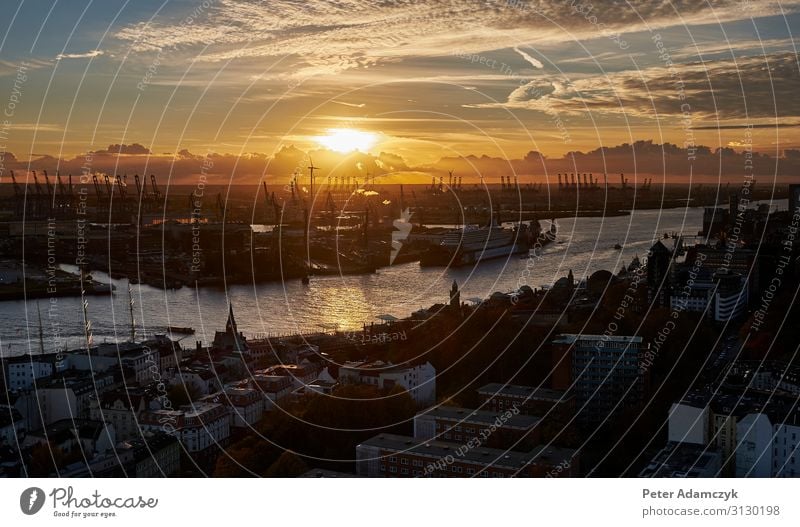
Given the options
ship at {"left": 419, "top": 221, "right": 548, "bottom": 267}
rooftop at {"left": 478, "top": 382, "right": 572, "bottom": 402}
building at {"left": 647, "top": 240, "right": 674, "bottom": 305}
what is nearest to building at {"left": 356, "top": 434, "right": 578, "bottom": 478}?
rooftop at {"left": 478, "top": 382, "right": 572, "bottom": 402}

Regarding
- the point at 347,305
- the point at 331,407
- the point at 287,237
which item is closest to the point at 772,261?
the point at 347,305

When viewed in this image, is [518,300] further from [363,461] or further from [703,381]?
[363,461]

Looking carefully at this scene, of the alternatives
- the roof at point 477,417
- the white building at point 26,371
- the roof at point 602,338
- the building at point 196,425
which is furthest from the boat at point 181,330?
the roof at point 477,417

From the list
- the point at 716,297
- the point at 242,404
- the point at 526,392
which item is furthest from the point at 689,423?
the point at 716,297

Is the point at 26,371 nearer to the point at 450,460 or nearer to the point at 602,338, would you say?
the point at 450,460

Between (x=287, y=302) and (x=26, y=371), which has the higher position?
(x=26, y=371)
